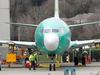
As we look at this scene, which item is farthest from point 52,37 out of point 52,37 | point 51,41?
point 51,41

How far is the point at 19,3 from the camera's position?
5722 centimetres

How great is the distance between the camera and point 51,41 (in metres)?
15.4

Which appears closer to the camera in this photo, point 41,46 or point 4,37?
point 41,46

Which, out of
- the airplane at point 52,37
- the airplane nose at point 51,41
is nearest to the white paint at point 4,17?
the airplane at point 52,37

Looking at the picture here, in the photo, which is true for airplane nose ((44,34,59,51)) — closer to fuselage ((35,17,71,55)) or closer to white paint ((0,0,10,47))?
fuselage ((35,17,71,55))

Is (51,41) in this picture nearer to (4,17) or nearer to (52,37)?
(52,37)

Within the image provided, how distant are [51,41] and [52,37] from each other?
0.36 meters

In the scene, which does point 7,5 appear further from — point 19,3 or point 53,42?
point 19,3

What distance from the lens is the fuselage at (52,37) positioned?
15.8 m

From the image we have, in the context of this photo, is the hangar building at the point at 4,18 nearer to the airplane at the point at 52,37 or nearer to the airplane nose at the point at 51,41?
the airplane at the point at 52,37

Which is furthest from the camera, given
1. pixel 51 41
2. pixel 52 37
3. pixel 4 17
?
pixel 4 17

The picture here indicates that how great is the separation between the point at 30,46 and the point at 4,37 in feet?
32.8

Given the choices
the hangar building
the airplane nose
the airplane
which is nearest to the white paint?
the hangar building

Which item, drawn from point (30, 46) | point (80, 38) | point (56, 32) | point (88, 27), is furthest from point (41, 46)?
point (80, 38)
